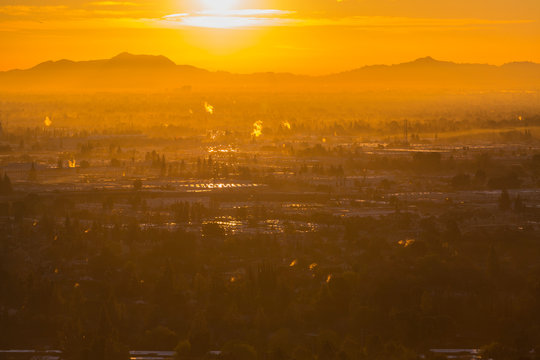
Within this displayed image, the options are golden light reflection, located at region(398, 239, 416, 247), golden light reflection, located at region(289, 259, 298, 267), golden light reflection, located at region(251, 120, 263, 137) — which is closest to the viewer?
golden light reflection, located at region(289, 259, 298, 267)

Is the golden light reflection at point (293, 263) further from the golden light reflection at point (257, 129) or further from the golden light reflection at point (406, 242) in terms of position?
the golden light reflection at point (257, 129)

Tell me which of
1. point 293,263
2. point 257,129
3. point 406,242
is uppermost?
point 257,129

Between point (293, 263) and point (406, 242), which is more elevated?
point (406, 242)

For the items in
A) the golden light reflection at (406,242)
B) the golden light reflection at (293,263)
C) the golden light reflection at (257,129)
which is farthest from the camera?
the golden light reflection at (257,129)

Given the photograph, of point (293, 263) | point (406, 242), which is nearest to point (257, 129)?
point (406, 242)

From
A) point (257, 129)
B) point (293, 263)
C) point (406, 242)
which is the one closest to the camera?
Answer: point (293, 263)

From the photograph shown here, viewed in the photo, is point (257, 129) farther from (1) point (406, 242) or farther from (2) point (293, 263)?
(2) point (293, 263)

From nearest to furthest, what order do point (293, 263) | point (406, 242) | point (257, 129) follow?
point (293, 263), point (406, 242), point (257, 129)

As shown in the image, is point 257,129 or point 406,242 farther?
point 257,129

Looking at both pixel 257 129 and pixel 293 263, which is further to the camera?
pixel 257 129

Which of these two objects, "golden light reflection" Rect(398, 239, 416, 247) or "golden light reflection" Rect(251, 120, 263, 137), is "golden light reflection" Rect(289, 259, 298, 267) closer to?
"golden light reflection" Rect(398, 239, 416, 247)

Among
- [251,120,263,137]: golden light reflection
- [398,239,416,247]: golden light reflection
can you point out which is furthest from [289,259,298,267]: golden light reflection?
[251,120,263,137]: golden light reflection

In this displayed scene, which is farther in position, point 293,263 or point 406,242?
point 406,242

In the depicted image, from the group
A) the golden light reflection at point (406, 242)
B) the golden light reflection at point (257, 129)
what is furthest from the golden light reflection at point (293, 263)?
the golden light reflection at point (257, 129)
